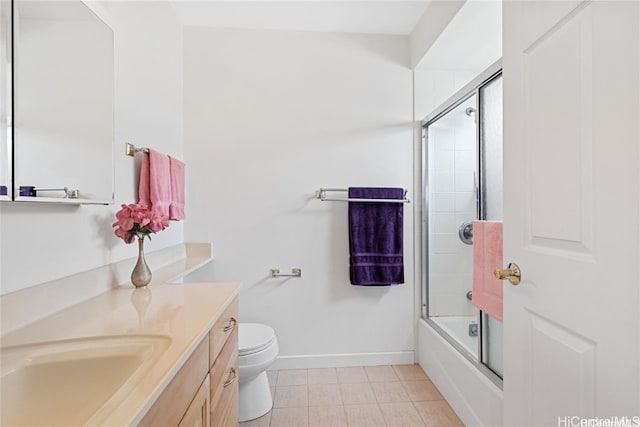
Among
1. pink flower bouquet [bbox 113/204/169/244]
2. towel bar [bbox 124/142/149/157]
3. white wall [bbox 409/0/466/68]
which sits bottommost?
pink flower bouquet [bbox 113/204/169/244]

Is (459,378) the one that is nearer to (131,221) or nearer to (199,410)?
(199,410)

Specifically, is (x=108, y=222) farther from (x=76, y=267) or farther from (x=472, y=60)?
(x=472, y=60)

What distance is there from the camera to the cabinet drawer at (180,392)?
71 centimetres

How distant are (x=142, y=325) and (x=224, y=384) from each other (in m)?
0.43

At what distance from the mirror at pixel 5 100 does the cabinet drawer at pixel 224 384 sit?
794 mm

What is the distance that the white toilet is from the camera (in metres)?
1.77

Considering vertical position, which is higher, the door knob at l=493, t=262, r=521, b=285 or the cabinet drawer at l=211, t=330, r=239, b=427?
the door knob at l=493, t=262, r=521, b=285

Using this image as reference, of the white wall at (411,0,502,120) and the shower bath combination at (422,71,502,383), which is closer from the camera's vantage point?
the shower bath combination at (422,71,502,383)

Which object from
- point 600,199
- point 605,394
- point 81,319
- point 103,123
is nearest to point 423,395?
point 605,394

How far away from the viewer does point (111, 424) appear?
0.54m

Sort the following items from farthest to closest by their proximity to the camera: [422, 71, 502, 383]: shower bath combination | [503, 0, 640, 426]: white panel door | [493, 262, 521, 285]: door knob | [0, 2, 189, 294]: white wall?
[422, 71, 502, 383]: shower bath combination < [493, 262, 521, 285]: door knob < [0, 2, 189, 294]: white wall < [503, 0, 640, 426]: white panel door

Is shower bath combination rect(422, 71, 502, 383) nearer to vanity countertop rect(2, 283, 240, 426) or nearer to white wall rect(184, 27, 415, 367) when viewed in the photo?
white wall rect(184, 27, 415, 367)

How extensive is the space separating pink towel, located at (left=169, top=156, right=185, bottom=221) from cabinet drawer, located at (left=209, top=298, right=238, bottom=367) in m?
0.77

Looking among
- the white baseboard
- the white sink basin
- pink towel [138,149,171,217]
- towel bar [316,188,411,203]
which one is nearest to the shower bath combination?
towel bar [316,188,411,203]
